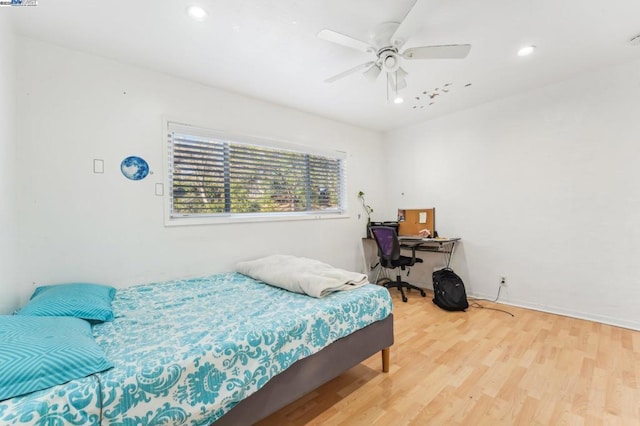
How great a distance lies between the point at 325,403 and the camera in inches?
69.0

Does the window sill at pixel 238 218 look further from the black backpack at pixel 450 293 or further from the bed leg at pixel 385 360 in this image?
the bed leg at pixel 385 360

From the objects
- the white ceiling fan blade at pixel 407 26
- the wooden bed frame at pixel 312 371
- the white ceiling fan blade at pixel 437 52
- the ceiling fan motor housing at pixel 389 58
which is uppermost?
the white ceiling fan blade at pixel 407 26

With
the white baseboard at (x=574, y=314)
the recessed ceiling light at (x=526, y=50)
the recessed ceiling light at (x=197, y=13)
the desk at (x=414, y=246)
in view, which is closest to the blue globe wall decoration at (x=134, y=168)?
the recessed ceiling light at (x=197, y=13)

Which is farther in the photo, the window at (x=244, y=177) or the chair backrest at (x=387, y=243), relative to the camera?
the chair backrest at (x=387, y=243)

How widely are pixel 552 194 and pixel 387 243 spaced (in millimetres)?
1938

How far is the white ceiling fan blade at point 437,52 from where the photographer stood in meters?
1.89

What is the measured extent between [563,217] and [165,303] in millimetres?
4000

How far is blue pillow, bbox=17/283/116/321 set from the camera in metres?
1.52

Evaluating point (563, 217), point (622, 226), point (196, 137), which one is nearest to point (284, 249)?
point (196, 137)

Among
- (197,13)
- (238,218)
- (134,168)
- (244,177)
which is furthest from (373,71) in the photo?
(134,168)

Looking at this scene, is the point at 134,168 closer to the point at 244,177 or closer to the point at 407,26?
the point at 244,177

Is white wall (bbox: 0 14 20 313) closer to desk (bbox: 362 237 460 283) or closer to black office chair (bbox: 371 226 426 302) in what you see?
black office chair (bbox: 371 226 426 302)

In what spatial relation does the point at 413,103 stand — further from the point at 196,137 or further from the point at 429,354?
the point at 429,354

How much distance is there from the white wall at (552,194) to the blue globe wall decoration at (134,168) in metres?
3.74
